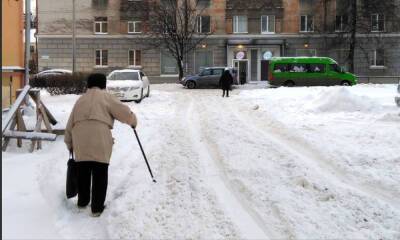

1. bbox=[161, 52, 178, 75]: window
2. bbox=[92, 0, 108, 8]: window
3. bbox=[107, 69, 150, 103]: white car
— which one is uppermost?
bbox=[92, 0, 108, 8]: window

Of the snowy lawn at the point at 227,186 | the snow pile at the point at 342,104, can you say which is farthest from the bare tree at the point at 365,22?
the snowy lawn at the point at 227,186

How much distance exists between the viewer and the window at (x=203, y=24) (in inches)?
1907

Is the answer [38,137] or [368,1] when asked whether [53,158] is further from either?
[368,1]

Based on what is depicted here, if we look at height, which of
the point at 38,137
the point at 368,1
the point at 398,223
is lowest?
the point at 398,223

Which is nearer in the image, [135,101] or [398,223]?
[398,223]

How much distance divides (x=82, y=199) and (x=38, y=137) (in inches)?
144

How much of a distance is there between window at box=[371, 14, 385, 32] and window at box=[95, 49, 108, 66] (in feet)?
75.4

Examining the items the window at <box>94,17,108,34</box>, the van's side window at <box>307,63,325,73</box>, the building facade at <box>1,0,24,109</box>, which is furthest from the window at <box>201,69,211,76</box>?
the building facade at <box>1,0,24,109</box>

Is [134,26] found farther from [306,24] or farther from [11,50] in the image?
[11,50]

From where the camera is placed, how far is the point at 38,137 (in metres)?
9.70

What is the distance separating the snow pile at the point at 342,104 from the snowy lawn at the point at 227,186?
3422 mm

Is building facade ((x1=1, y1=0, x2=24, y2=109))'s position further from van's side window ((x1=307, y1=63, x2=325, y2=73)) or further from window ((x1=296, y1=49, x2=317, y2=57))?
window ((x1=296, y1=49, x2=317, y2=57))

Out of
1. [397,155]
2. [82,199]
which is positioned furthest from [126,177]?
[397,155]

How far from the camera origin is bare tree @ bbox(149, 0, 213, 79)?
45.4 meters
